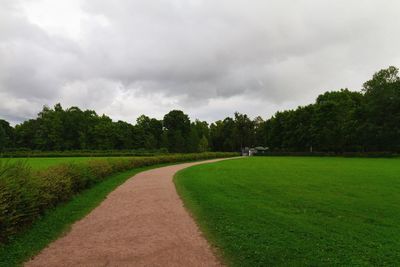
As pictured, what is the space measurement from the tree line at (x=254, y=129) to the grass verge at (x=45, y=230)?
53.8 meters

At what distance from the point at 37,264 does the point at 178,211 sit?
4.57 m

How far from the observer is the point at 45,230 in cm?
700

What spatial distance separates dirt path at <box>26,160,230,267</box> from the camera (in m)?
5.11

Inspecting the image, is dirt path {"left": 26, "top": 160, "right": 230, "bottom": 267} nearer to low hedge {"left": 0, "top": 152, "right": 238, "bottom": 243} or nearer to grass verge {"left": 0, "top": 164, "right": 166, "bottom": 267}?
grass verge {"left": 0, "top": 164, "right": 166, "bottom": 267}

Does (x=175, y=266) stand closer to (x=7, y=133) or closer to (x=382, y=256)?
(x=382, y=256)

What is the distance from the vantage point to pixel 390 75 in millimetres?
56875

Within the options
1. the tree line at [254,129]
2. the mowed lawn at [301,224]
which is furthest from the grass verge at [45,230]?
the tree line at [254,129]

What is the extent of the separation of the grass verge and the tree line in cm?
5382

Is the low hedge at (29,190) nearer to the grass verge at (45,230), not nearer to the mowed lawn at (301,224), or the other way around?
the grass verge at (45,230)

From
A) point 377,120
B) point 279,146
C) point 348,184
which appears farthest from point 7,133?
point 348,184

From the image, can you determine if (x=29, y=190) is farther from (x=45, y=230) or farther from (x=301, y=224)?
(x=301, y=224)

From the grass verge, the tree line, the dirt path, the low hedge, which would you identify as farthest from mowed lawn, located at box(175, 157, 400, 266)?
the tree line

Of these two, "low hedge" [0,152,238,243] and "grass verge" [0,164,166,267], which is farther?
"low hedge" [0,152,238,243]

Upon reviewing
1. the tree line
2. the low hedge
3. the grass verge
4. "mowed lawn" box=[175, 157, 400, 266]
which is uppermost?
the tree line
